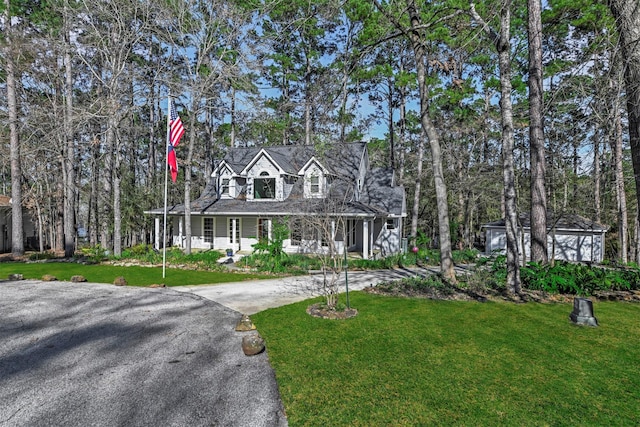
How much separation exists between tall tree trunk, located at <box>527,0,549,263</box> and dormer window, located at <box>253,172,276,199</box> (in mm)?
13000

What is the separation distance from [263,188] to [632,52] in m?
16.5

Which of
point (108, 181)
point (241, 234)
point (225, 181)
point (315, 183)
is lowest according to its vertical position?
point (241, 234)

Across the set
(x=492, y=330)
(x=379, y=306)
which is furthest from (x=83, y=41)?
(x=492, y=330)

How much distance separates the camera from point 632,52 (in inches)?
172

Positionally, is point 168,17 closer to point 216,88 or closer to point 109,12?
point 109,12

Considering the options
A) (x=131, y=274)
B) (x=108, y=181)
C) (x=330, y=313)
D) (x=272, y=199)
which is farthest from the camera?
(x=272, y=199)

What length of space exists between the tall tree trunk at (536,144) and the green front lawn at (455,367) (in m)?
3.90

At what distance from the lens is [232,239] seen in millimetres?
19141

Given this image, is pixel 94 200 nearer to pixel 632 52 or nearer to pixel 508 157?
pixel 508 157

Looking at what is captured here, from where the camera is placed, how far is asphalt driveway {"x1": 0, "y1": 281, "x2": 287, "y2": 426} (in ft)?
10.8

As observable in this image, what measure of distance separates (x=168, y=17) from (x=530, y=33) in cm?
1460

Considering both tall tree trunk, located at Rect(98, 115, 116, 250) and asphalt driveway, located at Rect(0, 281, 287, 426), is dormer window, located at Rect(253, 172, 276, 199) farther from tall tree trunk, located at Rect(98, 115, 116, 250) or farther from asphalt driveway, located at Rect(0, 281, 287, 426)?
asphalt driveway, located at Rect(0, 281, 287, 426)

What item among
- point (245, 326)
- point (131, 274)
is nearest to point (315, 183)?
point (131, 274)

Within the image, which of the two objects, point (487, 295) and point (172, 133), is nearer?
point (487, 295)
